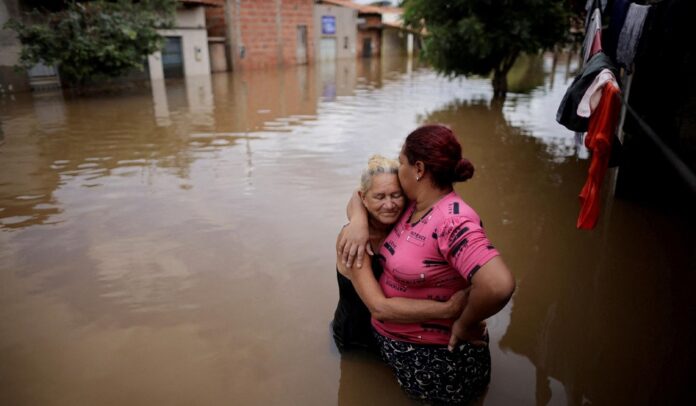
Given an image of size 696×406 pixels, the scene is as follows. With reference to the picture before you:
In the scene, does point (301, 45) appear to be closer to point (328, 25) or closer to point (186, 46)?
point (328, 25)

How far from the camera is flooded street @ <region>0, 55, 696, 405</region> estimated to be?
298cm

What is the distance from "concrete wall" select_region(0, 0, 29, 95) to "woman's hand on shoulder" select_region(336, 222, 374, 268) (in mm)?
16171

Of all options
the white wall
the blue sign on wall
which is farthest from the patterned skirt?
the blue sign on wall

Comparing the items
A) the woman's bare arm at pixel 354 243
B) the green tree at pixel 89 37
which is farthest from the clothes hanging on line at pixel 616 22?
the green tree at pixel 89 37

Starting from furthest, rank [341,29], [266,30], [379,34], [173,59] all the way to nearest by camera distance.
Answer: [379,34] < [341,29] < [266,30] < [173,59]

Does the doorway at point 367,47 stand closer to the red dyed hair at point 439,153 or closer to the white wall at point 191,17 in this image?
the white wall at point 191,17

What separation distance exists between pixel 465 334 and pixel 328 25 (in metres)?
33.3

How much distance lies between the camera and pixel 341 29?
112ft

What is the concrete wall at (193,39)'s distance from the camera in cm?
2165

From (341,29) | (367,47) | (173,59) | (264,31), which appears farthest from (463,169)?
(367,47)

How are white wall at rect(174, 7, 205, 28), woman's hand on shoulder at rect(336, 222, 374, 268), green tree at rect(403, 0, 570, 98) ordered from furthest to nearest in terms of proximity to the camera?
1. white wall at rect(174, 7, 205, 28)
2. green tree at rect(403, 0, 570, 98)
3. woman's hand on shoulder at rect(336, 222, 374, 268)

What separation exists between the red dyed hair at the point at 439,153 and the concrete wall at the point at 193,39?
21872 millimetres

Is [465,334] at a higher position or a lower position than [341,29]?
lower

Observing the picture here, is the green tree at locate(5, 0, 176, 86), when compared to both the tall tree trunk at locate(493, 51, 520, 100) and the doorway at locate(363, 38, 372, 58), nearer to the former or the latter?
the tall tree trunk at locate(493, 51, 520, 100)
